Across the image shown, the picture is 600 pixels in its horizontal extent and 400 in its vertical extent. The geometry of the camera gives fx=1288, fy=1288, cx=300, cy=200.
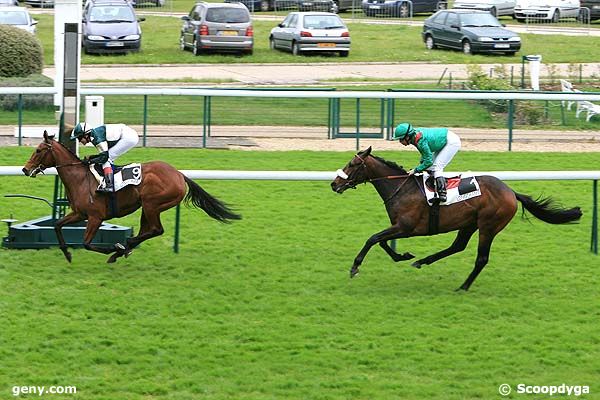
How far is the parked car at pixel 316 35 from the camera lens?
99.2 feet

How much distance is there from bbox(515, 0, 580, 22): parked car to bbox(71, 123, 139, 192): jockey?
1179 inches

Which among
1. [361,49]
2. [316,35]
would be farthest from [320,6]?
[316,35]

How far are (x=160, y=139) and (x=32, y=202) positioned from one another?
14.0 ft

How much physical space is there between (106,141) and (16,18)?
19029 mm

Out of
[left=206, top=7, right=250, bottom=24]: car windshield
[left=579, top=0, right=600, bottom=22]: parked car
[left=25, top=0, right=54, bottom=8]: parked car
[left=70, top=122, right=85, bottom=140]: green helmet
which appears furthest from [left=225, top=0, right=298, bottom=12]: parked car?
[left=70, top=122, right=85, bottom=140]: green helmet

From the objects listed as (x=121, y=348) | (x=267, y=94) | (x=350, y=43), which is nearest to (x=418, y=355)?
(x=121, y=348)

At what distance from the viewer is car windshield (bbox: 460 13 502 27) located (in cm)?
3142

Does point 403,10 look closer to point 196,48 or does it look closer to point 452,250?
point 196,48

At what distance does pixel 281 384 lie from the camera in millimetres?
8016

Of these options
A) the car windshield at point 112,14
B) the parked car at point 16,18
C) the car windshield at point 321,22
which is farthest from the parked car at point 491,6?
the parked car at point 16,18

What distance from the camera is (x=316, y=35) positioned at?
3022 cm

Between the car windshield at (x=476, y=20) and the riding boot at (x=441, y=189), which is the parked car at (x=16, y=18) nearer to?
the car windshield at (x=476, y=20)

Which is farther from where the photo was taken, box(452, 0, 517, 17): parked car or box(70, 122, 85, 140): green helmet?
box(452, 0, 517, 17): parked car

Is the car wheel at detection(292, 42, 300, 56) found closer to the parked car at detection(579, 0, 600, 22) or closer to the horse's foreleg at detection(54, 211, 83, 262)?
the parked car at detection(579, 0, 600, 22)
